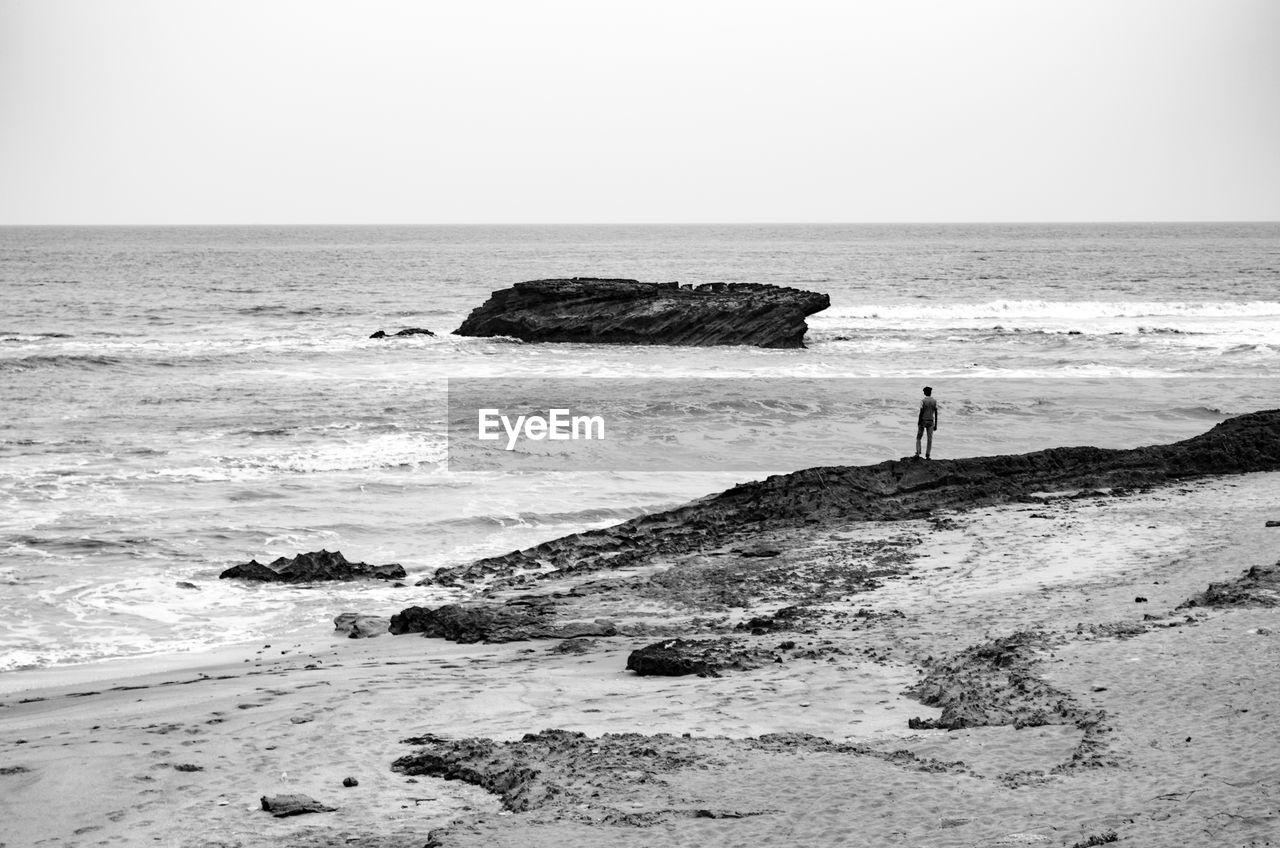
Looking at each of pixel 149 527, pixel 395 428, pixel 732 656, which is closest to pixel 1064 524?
pixel 732 656

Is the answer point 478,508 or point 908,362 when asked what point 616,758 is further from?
point 908,362

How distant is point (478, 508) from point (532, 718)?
28.8ft

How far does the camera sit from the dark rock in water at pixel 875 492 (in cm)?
1335

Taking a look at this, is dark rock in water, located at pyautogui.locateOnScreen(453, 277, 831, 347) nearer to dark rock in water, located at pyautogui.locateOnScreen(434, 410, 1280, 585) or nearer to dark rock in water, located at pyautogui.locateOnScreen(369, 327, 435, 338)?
dark rock in water, located at pyautogui.locateOnScreen(369, 327, 435, 338)

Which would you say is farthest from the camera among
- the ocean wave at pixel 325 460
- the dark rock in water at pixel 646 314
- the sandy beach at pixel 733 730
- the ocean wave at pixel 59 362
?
the dark rock in water at pixel 646 314

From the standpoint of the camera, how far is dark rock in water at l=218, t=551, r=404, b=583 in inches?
507

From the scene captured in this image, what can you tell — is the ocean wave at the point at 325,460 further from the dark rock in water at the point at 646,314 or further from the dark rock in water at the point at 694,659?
the dark rock in water at the point at 646,314

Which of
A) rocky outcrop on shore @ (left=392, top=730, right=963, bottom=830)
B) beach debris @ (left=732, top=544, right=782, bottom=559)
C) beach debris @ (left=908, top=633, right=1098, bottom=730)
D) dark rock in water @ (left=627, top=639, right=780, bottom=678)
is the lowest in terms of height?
beach debris @ (left=732, top=544, right=782, bottom=559)

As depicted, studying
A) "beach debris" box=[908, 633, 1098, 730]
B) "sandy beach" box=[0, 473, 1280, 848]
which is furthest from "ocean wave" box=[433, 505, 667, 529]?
"beach debris" box=[908, 633, 1098, 730]

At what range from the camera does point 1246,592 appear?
9.41 meters

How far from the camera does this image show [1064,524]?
13.1 metres

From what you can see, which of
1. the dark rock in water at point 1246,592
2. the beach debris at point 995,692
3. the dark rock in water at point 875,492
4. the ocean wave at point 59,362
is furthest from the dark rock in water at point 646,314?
the beach debris at point 995,692

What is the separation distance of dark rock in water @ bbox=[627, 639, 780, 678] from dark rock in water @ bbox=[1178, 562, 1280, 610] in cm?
353

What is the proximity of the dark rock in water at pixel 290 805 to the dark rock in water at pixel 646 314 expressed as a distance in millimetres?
33809
